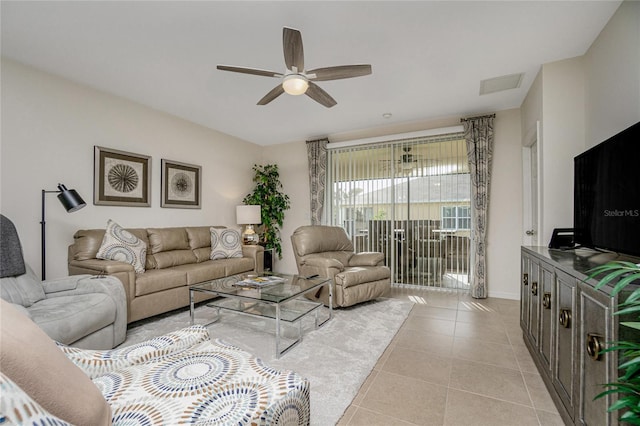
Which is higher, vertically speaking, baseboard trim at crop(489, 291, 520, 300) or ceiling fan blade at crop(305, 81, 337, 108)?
ceiling fan blade at crop(305, 81, 337, 108)

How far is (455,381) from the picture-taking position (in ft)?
6.37

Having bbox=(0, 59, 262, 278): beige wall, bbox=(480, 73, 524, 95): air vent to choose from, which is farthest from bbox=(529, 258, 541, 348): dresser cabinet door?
bbox=(0, 59, 262, 278): beige wall

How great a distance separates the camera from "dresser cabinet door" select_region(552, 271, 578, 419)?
140cm

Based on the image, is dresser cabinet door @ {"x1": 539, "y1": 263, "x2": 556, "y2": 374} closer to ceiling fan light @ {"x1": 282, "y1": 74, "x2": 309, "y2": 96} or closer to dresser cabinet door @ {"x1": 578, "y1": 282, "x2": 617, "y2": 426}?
dresser cabinet door @ {"x1": 578, "y1": 282, "x2": 617, "y2": 426}

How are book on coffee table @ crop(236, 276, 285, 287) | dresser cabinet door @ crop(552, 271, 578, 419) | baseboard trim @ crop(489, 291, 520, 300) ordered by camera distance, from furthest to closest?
1. baseboard trim @ crop(489, 291, 520, 300)
2. book on coffee table @ crop(236, 276, 285, 287)
3. dresser cabinet door @ crop(552, 271, 578, 419)

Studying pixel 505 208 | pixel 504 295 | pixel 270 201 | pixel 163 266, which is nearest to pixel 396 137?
pixel 505 208

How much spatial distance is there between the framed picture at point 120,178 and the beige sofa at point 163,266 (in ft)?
1.49

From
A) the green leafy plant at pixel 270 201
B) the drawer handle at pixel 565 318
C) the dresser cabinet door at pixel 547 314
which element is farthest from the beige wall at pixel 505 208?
the green leafy plant at pixel 270 201

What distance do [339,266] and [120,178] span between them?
2904 mm

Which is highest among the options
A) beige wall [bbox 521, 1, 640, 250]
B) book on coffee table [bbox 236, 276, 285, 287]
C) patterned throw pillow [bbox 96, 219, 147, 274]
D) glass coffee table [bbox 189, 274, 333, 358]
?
beige wall [bbox 521, 1, 640, 250]

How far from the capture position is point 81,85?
3199 mm

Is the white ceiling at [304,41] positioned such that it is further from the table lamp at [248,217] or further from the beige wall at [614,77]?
the table lamp at [248,217]

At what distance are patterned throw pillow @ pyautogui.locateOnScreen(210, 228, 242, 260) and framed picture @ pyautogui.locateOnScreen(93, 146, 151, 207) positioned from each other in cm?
98

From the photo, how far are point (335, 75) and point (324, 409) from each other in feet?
7.60
